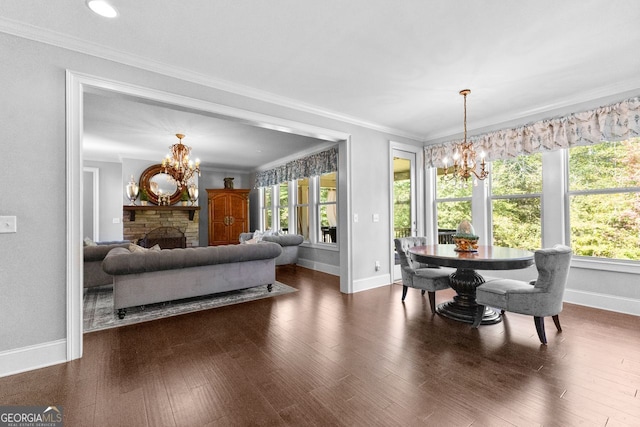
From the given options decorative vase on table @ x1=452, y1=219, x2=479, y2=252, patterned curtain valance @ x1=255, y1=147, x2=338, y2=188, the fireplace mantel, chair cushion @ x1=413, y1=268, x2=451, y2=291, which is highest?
patterned curtain valance @ x1=255, y1=147, x2=338, y2=188

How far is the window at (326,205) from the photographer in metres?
6.21

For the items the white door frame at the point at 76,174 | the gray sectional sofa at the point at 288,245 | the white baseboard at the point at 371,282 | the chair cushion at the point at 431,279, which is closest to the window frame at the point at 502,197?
the chair cushion at the point at 431,279

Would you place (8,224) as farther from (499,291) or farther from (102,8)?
(499,291)

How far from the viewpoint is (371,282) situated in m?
4.51

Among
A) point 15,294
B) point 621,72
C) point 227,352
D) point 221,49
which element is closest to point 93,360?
point 15,294

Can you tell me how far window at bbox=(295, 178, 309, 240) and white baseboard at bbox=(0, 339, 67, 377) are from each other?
4.85m

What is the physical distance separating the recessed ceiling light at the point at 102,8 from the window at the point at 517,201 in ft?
16.2

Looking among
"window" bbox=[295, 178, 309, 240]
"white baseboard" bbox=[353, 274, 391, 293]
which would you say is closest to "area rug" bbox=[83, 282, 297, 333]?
"white baseboard" bbox=[353, 274, 391, 293]

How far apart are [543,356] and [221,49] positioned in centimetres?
376

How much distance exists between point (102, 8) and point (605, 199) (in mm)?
5379

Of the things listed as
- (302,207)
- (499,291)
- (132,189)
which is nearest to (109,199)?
(132,189)

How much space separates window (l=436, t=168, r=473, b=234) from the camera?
479cm

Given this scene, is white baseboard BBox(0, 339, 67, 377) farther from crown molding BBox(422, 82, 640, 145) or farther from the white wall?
crown molding BBox(422, 82, 640, 145)

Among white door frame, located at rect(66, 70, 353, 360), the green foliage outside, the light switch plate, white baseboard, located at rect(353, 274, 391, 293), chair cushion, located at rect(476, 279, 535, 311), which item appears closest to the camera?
the light switch plate
